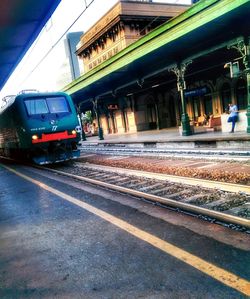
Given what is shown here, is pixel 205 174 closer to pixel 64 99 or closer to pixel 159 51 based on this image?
pixel 64 99

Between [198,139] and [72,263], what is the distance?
11.2m

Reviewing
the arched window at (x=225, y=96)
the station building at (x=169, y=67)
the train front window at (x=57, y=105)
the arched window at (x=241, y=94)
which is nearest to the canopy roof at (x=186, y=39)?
the station building at (x=169, y=67)

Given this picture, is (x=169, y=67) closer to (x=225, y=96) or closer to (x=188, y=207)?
(x=225, y=96)

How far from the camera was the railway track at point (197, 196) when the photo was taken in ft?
13.9

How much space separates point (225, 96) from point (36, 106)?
15.4m

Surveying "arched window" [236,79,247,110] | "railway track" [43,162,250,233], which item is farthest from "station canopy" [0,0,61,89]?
"arched window" [236,79,247,110]

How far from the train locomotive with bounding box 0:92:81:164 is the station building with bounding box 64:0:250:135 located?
19.0 ft

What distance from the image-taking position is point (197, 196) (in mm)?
5465

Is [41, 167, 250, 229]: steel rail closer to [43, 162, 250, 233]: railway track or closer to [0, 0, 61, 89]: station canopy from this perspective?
[43, 162, 250, 233]: railway track

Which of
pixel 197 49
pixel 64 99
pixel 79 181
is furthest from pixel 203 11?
pixel 79 181

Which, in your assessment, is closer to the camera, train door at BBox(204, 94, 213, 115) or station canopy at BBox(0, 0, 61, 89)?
station canopy at BBox(0, 0, 61, 89)

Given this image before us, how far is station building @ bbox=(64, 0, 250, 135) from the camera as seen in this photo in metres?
13.0

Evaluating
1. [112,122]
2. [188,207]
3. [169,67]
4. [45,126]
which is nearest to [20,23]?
[45,126]

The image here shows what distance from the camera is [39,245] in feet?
13.0
